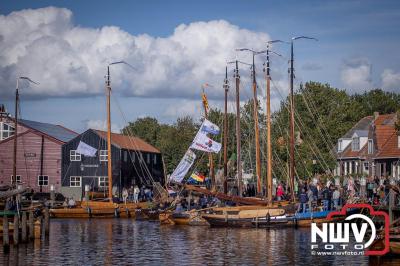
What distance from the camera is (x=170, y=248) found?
5194 centimetres

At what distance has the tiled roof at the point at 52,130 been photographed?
110062 millimetres

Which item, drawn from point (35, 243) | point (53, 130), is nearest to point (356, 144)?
point (53, 130)

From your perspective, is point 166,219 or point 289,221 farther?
point 166,219

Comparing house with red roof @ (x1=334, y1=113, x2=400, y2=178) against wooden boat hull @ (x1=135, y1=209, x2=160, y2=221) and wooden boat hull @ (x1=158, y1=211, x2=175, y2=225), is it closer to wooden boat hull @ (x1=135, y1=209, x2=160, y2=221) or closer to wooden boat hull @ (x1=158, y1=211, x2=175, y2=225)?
wooden boat hull @ (x1=135, y1=209, x2=160, y2=221)

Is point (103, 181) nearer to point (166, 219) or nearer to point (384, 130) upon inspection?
point (166, 219)

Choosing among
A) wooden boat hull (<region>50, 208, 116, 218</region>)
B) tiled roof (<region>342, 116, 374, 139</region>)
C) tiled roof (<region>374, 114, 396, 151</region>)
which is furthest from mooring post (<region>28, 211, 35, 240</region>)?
tiled roof (<region>342, 116, 374, 139</region>)

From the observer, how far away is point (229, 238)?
57875 mm

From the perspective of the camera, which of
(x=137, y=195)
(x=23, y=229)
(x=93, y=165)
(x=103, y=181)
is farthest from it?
(x=93, y=165)

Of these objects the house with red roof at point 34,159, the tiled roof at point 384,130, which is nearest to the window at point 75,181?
the house with red roof at point 34,159

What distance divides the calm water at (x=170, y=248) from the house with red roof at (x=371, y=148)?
28.8 m

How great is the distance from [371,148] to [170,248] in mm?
53043

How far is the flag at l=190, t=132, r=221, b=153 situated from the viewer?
73.4 meters

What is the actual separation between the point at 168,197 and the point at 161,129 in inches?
3230

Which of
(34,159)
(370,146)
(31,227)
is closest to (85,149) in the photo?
(34,159)
